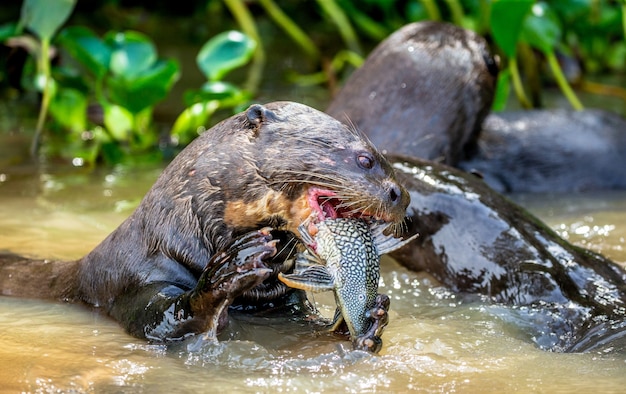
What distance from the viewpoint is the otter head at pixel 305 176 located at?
2.57m

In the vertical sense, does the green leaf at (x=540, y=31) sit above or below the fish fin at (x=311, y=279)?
above

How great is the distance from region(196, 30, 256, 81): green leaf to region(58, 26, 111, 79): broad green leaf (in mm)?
460

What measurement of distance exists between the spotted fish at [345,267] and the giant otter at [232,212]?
80 millimetres

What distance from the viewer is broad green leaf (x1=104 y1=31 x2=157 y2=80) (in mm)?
5051

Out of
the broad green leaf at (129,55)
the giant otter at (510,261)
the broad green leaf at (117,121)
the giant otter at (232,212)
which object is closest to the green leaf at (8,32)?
the broad green leaf at (129,55)

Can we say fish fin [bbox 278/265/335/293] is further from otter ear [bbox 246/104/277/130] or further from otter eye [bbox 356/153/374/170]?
otter ear [bbox 246/104/277/130]

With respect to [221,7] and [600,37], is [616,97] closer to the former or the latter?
[600,37]

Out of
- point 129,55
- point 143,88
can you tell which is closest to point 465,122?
point 143,88

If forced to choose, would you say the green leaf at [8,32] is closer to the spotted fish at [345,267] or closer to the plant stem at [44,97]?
the plant stem at [44,97]

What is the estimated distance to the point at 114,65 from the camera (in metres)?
5.06

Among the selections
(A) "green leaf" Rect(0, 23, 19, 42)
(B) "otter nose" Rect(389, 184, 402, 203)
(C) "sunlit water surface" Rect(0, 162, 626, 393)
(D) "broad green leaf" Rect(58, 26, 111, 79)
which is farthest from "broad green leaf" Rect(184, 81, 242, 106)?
(B) "otter nose" Rect(389, 184, 402, 203)

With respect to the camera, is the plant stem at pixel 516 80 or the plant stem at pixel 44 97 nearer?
the plant stem at pixel 44 97

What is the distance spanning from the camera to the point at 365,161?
2.61 meters

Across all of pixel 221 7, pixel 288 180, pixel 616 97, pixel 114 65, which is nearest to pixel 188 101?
pixel 114 65
